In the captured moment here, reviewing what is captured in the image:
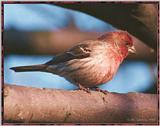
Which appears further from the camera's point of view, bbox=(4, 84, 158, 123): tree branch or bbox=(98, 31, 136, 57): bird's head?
bbox=(98, 31, 136, 57): bird's head

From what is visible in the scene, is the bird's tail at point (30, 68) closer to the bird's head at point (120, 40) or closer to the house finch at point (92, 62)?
the house finch at point (92, 62)

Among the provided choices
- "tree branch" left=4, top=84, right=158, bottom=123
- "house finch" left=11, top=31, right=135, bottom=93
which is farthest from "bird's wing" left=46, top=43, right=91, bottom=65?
"tree branch" left=4, top=84, right=158, bottom=123

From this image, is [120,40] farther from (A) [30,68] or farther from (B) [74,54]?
(A) [30,68]

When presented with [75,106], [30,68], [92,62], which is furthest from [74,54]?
[75,106]

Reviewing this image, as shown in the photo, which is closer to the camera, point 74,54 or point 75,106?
point 75,106

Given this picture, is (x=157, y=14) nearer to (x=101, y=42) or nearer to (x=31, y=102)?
(x=101, y=42)

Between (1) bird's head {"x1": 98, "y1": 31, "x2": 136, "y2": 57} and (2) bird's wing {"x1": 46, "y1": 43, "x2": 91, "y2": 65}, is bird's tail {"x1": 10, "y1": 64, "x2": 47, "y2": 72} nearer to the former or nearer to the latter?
(2) bird's wing {"x1": 46, "y1": 43, "x2": 91, "y2": 65}

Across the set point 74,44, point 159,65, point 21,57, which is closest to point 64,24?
point 74,44
